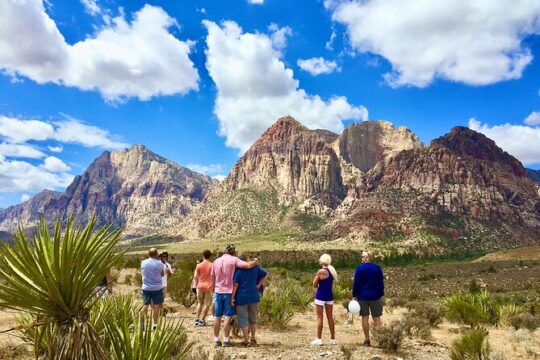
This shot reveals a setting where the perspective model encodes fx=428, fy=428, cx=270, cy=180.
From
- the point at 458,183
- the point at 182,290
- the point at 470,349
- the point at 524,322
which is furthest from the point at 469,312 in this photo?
the point at 458,183

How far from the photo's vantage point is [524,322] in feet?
Answer: 44.7

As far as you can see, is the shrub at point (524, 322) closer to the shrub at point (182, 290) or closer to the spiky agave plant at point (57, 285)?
the shrub at point (182, 290)

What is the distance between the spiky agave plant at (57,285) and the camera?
4.16 meters

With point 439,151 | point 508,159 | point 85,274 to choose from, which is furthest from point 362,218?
point 85,274

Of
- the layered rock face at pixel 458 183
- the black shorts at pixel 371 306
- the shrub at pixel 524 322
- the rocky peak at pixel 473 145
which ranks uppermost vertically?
the rocky peak at pixel 473 145

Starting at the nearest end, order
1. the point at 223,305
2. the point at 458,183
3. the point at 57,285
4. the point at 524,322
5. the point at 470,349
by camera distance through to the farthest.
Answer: the point at 57,285 → the point at 470,349 → the point at 223,305 → the point at 524,322 → the point at 458,183

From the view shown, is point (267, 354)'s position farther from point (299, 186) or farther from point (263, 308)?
point (299, 186)

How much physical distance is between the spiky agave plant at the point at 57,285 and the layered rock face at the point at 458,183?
127589 mm

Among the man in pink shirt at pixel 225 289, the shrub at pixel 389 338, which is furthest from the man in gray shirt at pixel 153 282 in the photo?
the shrub at pixel 389 338

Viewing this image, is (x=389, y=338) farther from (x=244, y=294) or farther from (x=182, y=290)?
(x=182, y=290)

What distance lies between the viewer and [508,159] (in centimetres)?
19500

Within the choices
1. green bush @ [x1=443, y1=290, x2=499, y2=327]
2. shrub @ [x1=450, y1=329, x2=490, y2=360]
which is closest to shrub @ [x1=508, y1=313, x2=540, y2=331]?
green bush @ [x1=443, y1=290, x2=499, y2=327]

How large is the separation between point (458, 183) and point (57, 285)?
526 feet

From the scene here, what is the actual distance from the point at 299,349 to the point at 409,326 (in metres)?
3.63
